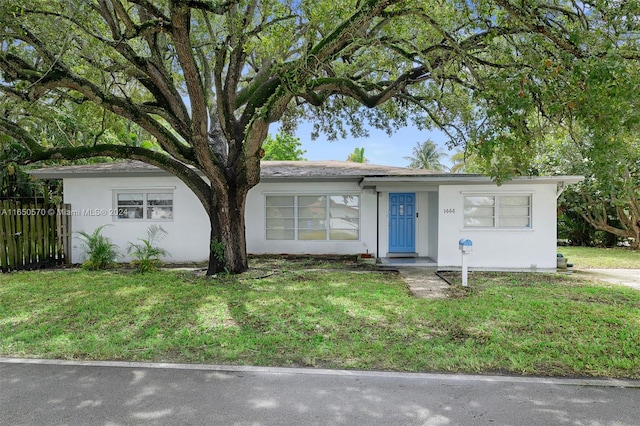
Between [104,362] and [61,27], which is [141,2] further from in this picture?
[104,362]

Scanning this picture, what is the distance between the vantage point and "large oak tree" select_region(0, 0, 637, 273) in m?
5.87

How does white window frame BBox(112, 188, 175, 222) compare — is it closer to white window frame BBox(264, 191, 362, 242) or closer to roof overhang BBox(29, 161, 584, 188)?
roof overhang BBox(29, 161, 584, 188)

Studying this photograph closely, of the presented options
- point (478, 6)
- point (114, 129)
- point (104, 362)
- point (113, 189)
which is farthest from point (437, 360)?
point (114, 129)

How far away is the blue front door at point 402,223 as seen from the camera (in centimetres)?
1316

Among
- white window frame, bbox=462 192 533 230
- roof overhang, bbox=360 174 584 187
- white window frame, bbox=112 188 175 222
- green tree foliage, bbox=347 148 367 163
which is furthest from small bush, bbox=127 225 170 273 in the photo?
green tree foliage, bbox=347 148 367 163

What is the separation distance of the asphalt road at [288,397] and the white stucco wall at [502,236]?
7404mm

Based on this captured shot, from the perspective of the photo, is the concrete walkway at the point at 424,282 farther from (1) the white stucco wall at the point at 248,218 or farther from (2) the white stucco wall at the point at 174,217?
(2) the white stucco wall at the point at 174,217

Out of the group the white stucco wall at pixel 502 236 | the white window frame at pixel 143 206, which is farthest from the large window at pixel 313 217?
the white window frame at pixel 143 206

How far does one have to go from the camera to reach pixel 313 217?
13.4 metres

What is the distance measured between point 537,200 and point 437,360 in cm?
841

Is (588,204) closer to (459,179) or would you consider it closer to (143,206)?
(459,179)

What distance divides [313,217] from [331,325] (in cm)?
752

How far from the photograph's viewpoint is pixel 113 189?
1313 centimetres

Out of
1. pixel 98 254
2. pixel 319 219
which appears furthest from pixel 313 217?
pixel 98 254
